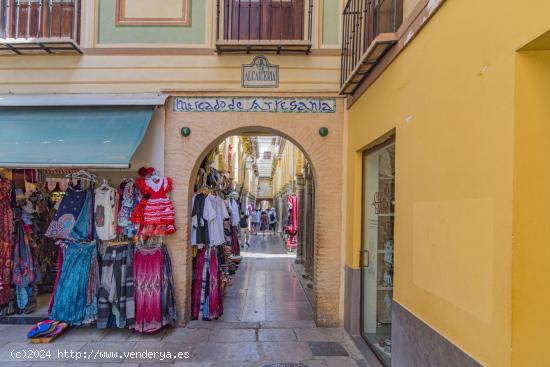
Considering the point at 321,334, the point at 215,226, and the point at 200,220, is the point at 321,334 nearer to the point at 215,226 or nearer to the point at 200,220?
the point at 215,226

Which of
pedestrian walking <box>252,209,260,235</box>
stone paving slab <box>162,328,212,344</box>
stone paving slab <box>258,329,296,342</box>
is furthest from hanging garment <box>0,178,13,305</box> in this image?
pedestrian walking <box>252,209,260,235</box>

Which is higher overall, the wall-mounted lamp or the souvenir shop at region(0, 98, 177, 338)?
the wall-mounted lamp

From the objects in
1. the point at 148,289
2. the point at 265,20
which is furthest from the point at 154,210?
the point at 265,20

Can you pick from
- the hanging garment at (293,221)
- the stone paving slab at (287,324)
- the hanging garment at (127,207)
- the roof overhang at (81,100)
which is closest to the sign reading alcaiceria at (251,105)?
the roof overhang at (81,100)

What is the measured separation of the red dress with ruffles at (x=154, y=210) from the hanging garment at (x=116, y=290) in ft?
1.67

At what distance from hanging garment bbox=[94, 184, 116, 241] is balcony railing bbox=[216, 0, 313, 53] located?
9.44 ft

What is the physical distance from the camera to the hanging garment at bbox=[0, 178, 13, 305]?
6.01 metres

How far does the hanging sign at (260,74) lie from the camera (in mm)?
6238

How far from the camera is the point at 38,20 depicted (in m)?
6.36

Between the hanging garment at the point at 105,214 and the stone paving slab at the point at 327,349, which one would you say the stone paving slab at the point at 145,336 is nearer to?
the hanging garment at the point at 105,214

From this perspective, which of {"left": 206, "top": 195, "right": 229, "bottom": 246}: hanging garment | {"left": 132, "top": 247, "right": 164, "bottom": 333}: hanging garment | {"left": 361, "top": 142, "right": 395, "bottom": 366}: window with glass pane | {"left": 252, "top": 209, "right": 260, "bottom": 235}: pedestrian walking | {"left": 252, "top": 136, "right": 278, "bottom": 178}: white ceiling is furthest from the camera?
{"left": 252, "top": 136, "right": 278, "bottom": 178}: white ceiling

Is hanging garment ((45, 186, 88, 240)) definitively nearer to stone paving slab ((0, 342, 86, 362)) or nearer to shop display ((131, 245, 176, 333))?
shop display ((131, 245, 176, 333))

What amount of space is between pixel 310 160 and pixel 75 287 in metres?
3.84

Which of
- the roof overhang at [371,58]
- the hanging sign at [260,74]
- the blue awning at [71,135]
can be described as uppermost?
the hanging sign at [260,74]
